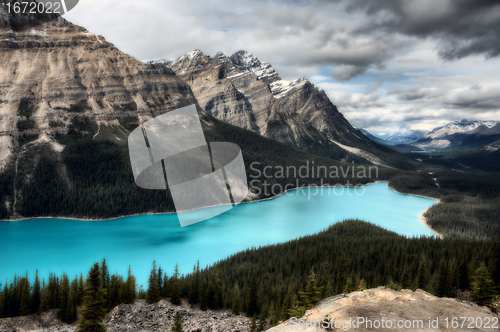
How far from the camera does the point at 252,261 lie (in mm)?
48281

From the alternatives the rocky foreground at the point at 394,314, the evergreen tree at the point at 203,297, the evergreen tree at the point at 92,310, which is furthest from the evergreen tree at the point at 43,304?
the rocky foreground at the point at 394,314

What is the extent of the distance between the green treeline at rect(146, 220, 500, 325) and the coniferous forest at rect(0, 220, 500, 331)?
0.10m

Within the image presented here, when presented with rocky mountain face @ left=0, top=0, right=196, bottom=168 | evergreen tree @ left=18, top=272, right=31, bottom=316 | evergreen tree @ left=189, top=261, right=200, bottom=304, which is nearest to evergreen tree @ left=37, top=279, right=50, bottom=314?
evergreen tree @ left=18, top=272, right=31, bottom=316

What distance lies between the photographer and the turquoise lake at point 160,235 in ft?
171

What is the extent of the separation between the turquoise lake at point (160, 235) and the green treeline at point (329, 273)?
9.93 meters

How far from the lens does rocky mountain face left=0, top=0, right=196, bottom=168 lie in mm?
103062

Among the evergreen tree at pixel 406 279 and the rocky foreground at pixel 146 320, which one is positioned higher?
the rocky foreground at pixel 146 320

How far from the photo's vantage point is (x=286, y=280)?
39.6 m

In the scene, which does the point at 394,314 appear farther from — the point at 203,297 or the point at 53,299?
the point at 53,299

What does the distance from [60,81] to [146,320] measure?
414 feet

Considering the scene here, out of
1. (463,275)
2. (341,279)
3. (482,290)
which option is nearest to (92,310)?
(341,279)

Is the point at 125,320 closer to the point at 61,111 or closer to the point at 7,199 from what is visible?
the point at 7,199

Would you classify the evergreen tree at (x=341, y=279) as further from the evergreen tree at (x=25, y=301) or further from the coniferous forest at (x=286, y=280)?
the evergreen tree at (x=25, y=301)

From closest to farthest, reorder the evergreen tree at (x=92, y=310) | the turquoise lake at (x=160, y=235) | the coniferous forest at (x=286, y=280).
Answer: the evergreen tree at (x=92, y=310), the coniferous forest at (x=286, y=280), the turquoise lake at (x=160, y=235)
